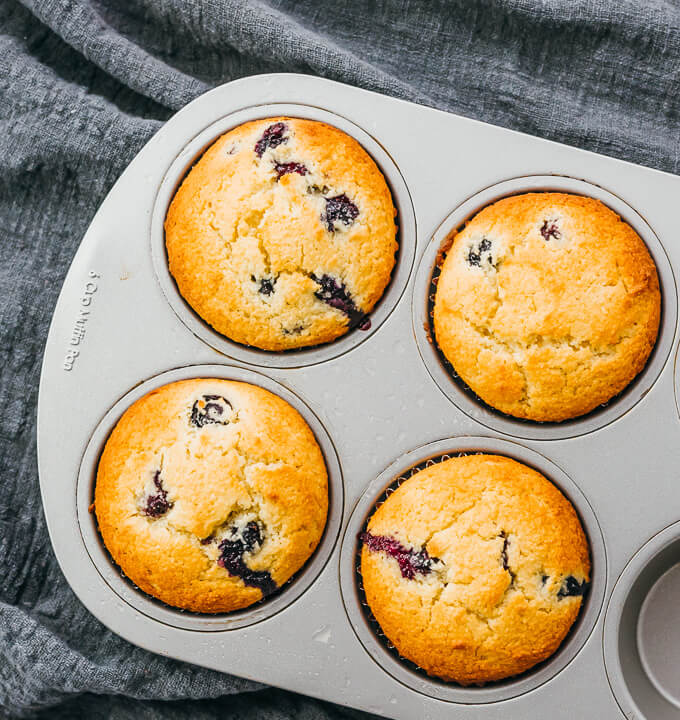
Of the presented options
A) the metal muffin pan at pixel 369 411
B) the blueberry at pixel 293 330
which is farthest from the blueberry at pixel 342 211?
the blueberry at pixel 293 330

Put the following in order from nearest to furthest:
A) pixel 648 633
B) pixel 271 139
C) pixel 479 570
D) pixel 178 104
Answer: pixel 479 570 < pixel 271 139 < pixel 648 633 < pixel 178 104

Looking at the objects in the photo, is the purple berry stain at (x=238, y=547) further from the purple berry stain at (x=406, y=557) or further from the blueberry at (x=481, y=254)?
the blueberry at (x=481, y=254)

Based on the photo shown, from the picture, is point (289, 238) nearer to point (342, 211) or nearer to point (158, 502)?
point (342, 211)

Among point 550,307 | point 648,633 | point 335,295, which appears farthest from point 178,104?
point 648,633

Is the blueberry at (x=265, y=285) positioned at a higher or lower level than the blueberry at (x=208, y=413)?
higher

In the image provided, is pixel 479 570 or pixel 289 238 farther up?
pixel 289 238

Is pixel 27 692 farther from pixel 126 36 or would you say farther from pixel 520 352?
pixel 126 36

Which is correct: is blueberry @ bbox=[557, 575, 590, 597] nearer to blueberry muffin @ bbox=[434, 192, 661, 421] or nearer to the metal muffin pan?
the metal muffin pan

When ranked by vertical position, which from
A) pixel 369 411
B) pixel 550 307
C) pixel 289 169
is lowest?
pixel 369 411
